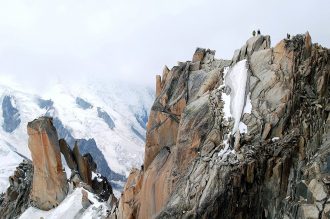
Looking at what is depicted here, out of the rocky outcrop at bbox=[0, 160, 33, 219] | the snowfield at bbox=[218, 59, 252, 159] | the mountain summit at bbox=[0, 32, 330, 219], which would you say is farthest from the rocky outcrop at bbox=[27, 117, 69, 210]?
the snowfield at bbox=[218, 59, 252, 159]

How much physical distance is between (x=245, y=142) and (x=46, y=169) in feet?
108

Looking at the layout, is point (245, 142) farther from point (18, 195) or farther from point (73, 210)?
point (18, 195)

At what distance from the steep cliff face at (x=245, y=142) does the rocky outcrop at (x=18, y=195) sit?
25316mm

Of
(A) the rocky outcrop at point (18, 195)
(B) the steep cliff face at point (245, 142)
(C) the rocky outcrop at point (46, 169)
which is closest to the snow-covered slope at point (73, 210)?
(C) the rocky outcrop at point (46, 169)

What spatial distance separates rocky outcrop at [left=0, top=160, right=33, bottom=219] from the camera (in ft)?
236

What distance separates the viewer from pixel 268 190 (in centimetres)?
4031

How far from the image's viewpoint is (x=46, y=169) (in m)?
67.3

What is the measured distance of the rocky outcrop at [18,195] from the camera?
72.1 meters

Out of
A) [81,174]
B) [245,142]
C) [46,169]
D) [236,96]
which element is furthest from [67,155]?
[245,142]

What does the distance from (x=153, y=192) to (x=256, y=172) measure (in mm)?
9881

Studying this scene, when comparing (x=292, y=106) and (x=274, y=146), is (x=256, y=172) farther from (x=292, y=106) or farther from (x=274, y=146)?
(x=292, y=106)

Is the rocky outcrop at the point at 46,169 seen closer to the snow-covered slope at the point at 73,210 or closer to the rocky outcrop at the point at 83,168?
the snow-covered slope at the point at 73,210

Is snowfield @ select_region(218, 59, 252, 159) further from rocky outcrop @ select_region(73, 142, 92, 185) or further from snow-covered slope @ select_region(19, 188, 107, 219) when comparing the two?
rocky outcrop @ select_region(73, 142, 92, 185)

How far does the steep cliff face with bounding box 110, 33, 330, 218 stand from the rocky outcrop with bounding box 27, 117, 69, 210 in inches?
692
